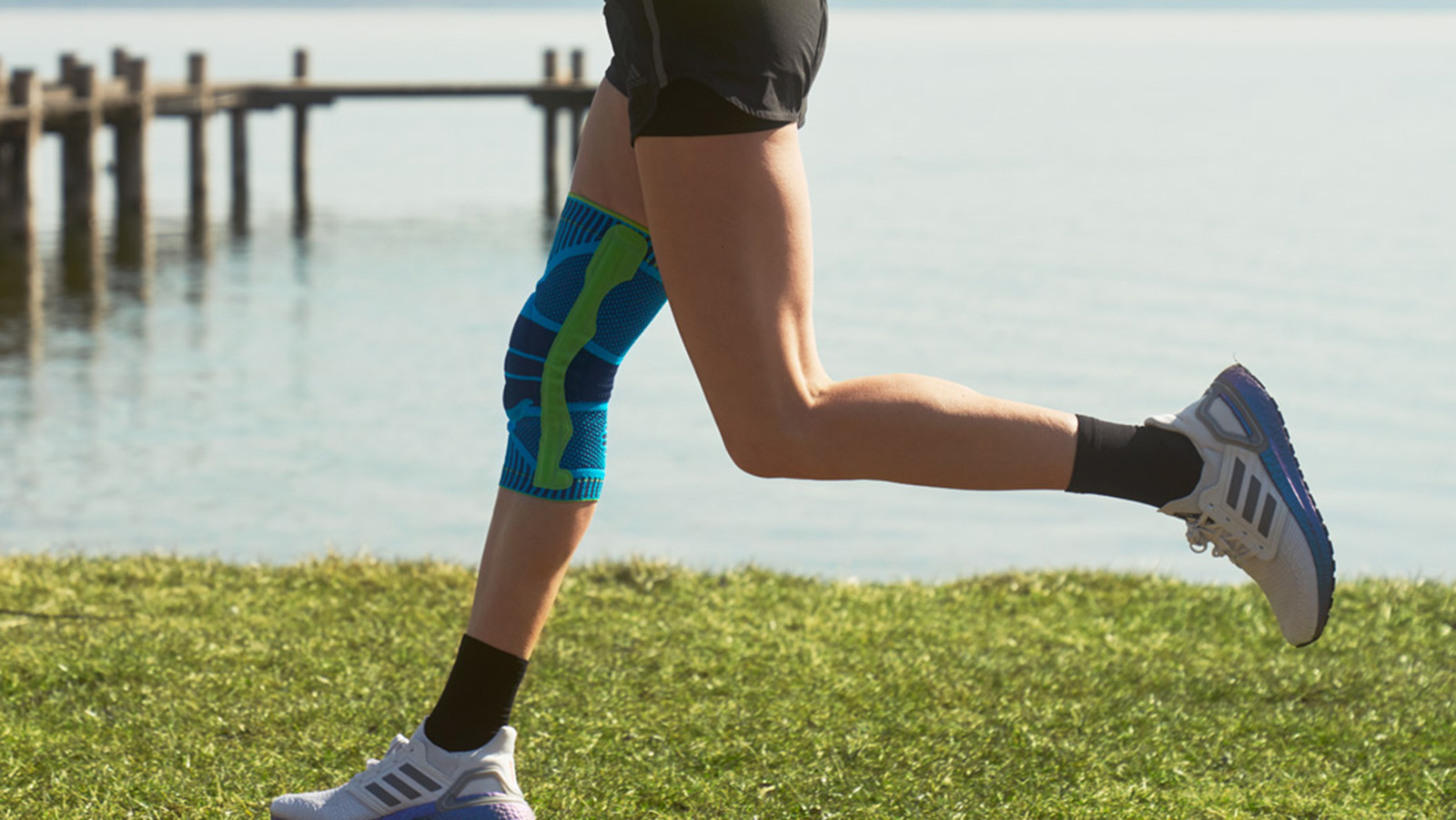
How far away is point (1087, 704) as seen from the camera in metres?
3.62

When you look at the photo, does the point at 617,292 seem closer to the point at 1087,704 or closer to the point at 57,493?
the point at 1087,704

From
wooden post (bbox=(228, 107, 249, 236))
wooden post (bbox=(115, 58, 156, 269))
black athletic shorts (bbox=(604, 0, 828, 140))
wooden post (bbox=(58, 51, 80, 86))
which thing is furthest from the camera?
wooden post (bbox=(228, 107, 249, 236))

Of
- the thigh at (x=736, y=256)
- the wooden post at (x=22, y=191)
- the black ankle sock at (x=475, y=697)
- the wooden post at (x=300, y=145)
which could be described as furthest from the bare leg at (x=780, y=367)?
the wooden post at (x=300, y=145)

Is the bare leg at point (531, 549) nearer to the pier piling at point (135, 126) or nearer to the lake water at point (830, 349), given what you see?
the lake water at point (830, 349)

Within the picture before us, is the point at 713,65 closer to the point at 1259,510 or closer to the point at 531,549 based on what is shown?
the point at 531,549

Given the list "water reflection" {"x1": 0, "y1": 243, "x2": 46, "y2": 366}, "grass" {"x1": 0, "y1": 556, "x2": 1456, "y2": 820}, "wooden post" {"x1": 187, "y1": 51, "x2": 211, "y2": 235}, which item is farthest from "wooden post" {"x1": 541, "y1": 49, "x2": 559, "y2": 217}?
"grass" {"x1": 0, "y1": 556, "x2": 1456, "y2": 820}

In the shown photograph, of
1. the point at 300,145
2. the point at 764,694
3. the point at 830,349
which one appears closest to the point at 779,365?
the point at 764,694

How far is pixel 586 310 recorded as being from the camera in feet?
8.96

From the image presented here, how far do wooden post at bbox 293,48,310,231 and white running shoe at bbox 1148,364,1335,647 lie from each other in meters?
25.2

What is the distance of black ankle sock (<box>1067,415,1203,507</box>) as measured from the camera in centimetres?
261

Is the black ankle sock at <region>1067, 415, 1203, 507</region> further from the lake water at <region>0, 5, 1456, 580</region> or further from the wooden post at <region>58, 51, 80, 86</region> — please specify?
the wooden post at <region>58, 51, 80, 86</region>

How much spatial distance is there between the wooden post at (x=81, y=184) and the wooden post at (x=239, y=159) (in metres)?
3.37

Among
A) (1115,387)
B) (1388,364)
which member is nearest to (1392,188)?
(1388,364)

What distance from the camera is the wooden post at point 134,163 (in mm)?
23391
